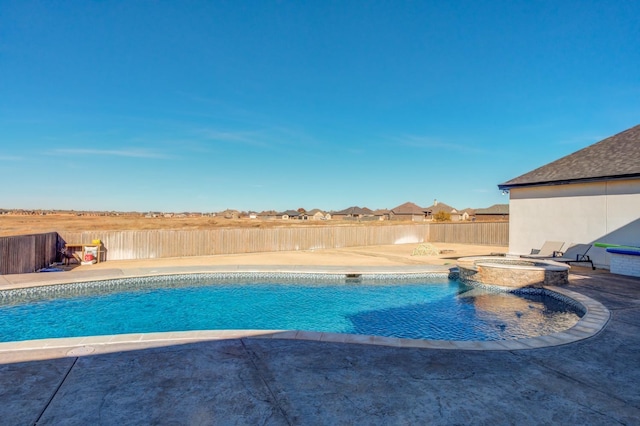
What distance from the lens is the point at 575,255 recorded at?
12.3 metres

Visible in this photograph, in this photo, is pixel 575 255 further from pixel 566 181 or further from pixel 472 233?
pixel 472 233

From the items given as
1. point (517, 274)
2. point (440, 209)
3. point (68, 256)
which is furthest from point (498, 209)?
point (68, 256)

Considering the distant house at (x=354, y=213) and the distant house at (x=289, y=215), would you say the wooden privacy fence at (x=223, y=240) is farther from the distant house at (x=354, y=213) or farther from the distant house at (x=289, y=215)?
the distant house at (x=289, y=215)

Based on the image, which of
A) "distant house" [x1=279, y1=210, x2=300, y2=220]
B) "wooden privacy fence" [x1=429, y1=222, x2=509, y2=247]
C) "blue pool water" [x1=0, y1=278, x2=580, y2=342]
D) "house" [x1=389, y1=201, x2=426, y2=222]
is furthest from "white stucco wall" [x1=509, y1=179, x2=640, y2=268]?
"distant house" [x1=279, y1=210, x2=300, y2=220]

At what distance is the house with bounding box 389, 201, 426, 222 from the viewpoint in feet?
237

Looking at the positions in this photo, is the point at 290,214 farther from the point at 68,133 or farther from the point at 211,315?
the point at 211,315

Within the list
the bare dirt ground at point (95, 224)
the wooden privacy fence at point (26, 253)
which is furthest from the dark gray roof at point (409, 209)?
the wooden privacy fence at point (26, 253)

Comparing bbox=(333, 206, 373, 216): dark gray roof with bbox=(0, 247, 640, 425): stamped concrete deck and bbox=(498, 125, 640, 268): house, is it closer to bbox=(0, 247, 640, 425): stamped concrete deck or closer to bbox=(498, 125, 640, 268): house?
bbox=(498, 125, 640, 268): house

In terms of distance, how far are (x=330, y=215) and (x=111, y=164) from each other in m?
64.4

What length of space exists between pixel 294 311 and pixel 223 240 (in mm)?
10431

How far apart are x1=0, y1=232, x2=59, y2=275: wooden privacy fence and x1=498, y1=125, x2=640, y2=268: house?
18.9 meters

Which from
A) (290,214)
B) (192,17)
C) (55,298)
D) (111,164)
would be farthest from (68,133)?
(290,214)

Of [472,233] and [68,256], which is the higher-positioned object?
[472,233]

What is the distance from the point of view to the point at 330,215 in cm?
9356
